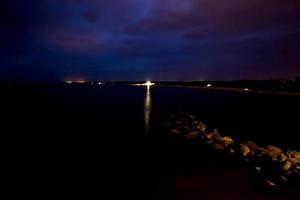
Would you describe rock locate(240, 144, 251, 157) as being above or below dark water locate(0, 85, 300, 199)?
above

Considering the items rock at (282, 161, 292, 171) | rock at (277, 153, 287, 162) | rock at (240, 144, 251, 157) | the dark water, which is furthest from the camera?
rock at (240, 144, 251, 157)

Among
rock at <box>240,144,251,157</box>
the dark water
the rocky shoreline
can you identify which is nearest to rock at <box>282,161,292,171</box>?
the rocky shoreline

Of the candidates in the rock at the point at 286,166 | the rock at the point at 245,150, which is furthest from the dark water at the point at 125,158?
the rock at the point at 286,166

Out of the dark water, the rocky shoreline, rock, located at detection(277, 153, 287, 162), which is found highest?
rock, located at detection(277, 153, 287, 162)

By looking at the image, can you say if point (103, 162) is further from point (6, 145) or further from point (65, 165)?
point (6, 145)

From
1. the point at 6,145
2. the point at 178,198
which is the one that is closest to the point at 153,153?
the point at 178,198

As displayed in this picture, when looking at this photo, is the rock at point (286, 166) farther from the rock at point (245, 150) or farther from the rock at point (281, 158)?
the rock at point (245, 150)

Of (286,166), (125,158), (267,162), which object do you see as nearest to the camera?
(286,166)

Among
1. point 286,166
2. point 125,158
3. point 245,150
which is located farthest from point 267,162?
point 125,158

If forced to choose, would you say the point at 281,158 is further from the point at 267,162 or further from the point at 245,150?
the point at 245,150

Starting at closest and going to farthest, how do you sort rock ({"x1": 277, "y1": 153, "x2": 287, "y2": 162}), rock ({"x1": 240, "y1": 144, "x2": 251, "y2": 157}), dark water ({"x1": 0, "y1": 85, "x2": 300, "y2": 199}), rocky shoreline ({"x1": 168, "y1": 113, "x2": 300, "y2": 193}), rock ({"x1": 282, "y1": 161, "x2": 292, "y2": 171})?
rocky shoreline ({"x1": 168, "y1": 113, "x2": 300, "y2": 193}) → dark water ({"x1": 0, "y1": 85, "x2": 300, "y2": 199}) → rock ({"x1": 282, "y1": 161, "x2": 292, "y2": 171}) → rock ({"x1": 277, "y1": 153, "x2": 287, "y2": 162}) → rock ({"x1": 240, "y1": 144, "x2": 251, "y2": 157})

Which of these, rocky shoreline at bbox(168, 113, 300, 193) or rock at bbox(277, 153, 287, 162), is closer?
rocky shoreline at bbox(168, 113, 300, 193)

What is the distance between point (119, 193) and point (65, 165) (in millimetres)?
5091

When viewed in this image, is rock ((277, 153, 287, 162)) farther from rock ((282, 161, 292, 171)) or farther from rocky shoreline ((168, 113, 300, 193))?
rock ((282, 161, 292, 171))
